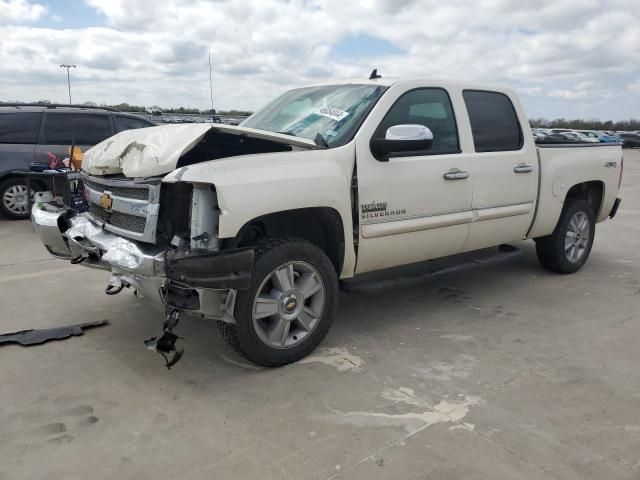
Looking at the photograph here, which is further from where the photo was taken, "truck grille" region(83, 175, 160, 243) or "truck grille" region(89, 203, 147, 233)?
"truck grille" region(89, 203, 147, 233)

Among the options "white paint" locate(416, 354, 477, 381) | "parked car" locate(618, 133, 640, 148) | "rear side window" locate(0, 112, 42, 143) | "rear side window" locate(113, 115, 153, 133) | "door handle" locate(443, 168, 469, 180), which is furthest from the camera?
"parked car" locate(618, 133, 640, 148)

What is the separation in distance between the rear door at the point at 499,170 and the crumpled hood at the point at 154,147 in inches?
66.0

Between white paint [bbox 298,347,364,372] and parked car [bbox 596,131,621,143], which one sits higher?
parked car [bbox 596,131,621,143]

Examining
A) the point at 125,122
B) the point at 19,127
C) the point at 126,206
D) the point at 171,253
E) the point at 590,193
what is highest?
the point at 125,122

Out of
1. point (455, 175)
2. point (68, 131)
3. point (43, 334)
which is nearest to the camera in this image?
point (43, 334)

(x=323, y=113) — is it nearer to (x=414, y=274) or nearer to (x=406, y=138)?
(x=406, y=138)

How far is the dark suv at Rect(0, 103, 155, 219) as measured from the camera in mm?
8680

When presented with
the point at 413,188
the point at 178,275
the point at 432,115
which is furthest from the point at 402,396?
the point at 432,115

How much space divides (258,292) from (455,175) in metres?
1.94

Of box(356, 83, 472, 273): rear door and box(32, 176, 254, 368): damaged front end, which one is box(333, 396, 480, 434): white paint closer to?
box(32, 176, 254, 368): damaged front end

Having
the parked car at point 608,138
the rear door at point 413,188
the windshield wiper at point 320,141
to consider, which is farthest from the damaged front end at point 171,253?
the parked car at point 608,138

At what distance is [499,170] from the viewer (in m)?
4.70

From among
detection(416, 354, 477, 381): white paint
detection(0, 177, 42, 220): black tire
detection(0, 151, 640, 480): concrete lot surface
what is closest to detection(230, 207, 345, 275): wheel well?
detection(0, 151, 640, 480): concrete lot surface

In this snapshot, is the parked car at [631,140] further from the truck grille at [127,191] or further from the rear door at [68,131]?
the truck grille at [127,191]
